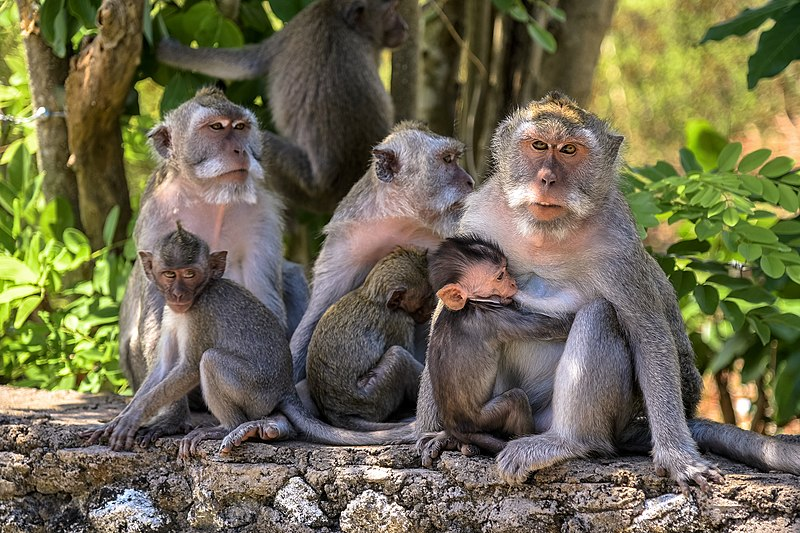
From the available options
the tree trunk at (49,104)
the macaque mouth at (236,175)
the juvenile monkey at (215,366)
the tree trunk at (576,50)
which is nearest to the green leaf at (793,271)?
the juvenile monkey at (215,366)

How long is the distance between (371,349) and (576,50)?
12.9ft

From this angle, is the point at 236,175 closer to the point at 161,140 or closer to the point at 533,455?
the point at 161,140

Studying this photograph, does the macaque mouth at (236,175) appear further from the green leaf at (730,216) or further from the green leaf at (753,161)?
the green leaf at (753,161)

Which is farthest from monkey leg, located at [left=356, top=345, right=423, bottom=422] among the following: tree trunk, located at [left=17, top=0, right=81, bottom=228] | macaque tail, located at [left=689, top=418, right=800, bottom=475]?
tree trunk, located at [left=17, top=0, right=81, bottom=228]

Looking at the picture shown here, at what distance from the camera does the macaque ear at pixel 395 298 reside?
546 centimetres

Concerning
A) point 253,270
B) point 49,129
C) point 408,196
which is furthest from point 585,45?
point 49,129

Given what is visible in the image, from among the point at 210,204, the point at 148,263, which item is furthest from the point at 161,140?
the point at 148,263

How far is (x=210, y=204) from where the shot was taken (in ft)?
19.8

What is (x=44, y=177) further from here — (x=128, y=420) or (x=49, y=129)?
(x=128, y=420)

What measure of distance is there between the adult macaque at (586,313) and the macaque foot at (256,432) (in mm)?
1111

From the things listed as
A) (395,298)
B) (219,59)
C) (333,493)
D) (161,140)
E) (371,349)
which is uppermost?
(219,59)

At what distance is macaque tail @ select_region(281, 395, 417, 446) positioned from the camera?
16.5 feet

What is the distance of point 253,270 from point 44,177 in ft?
7.62

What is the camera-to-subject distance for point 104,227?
753cm
